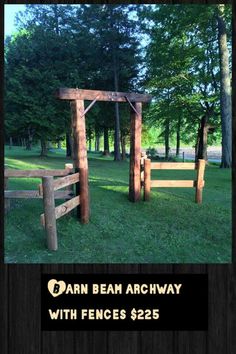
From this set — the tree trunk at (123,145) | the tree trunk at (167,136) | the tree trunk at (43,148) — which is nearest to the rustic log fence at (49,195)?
the tree trunk at (43,148)

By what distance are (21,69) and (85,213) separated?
173 centimetres

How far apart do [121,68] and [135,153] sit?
120 centimetres

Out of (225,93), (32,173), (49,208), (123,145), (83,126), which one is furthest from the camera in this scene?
(123,145)

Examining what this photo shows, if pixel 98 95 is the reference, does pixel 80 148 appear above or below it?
below

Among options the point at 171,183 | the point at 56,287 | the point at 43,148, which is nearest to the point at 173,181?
the point at 171,183

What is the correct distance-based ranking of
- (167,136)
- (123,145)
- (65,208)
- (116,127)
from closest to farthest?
(65,208), (167,136), (116,127), (123,145)

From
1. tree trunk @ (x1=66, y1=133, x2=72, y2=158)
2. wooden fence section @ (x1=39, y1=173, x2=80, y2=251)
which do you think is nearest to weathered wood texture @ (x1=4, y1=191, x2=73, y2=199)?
wooden fence section @ (x1=39, y1=173, x2=80, y2=251)

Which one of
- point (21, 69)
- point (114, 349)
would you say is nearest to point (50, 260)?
point (114, 349)

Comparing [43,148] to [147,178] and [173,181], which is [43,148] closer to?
[147,178]

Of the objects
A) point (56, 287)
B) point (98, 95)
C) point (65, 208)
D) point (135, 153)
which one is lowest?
point (56, 287)

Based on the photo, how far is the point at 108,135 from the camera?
444 cm

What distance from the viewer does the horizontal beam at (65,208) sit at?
10.5 feet

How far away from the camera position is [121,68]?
4.04 m
